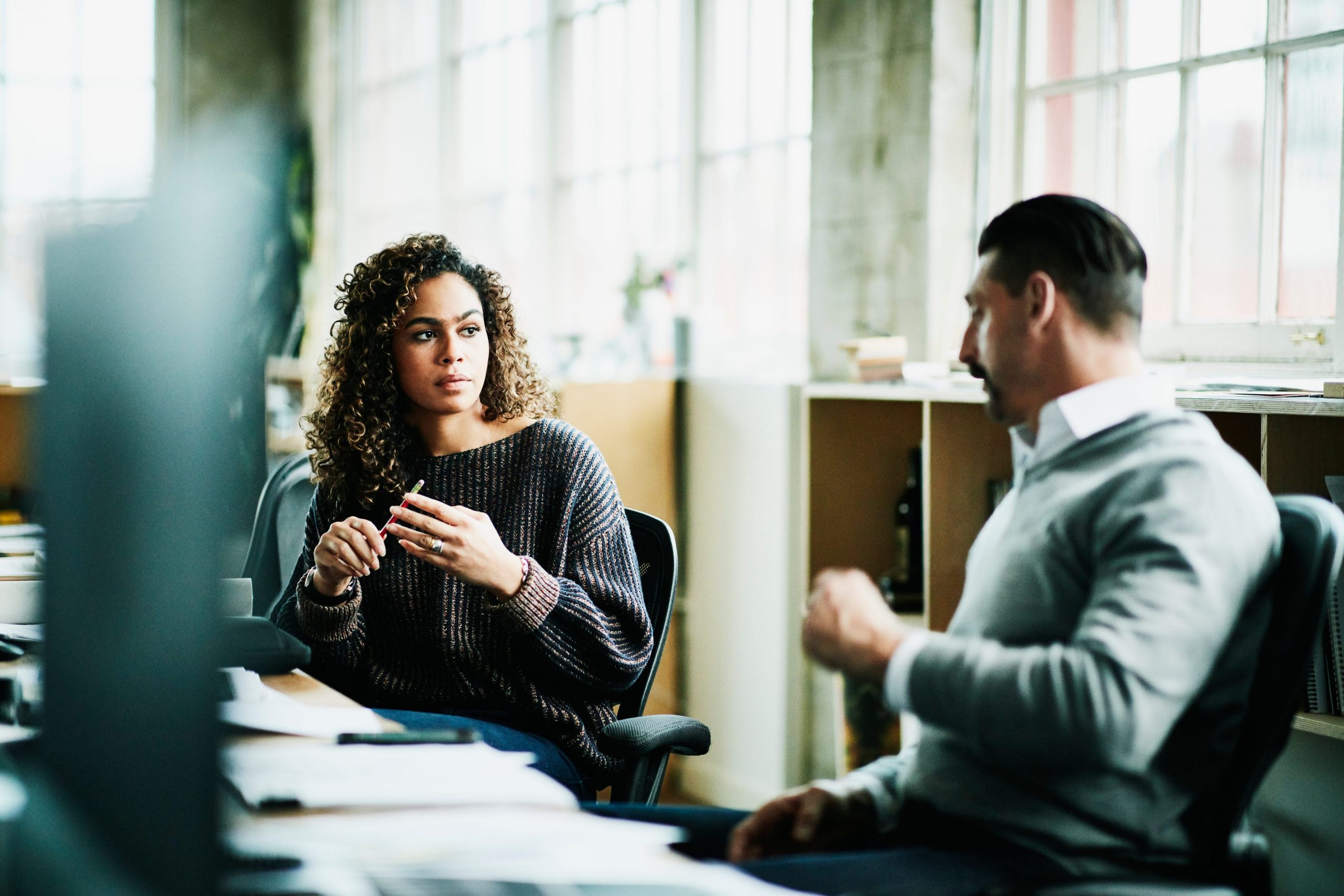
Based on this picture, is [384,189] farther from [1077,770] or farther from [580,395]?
[1077,770]

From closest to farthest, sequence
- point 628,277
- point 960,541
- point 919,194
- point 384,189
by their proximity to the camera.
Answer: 1. point 960,541
2. point 919,194
3. point 628,277
4. point 384,189

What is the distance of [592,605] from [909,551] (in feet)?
4.08

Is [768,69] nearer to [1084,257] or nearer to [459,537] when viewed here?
[459,537]

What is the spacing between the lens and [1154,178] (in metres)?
2.63

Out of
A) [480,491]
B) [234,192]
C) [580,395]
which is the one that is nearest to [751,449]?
[580,395]

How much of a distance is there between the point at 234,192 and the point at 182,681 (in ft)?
0.68

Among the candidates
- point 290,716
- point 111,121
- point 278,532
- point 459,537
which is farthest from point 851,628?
point 111,121

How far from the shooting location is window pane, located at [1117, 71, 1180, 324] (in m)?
2.60

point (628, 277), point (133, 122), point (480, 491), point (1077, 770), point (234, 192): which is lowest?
point (1077, 770)

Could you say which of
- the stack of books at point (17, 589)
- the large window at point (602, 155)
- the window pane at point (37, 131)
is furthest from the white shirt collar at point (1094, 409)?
the window pane at point (37, 131)

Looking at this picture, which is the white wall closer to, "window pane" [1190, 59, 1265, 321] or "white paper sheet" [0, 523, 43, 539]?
"window pane" [1190, 59, 1265, 321]

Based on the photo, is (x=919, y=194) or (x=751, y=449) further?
(x=751, y=449)

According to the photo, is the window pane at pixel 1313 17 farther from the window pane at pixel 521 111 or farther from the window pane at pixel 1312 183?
the window pane at pixel 521 111

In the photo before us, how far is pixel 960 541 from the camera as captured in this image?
97.1 inches
